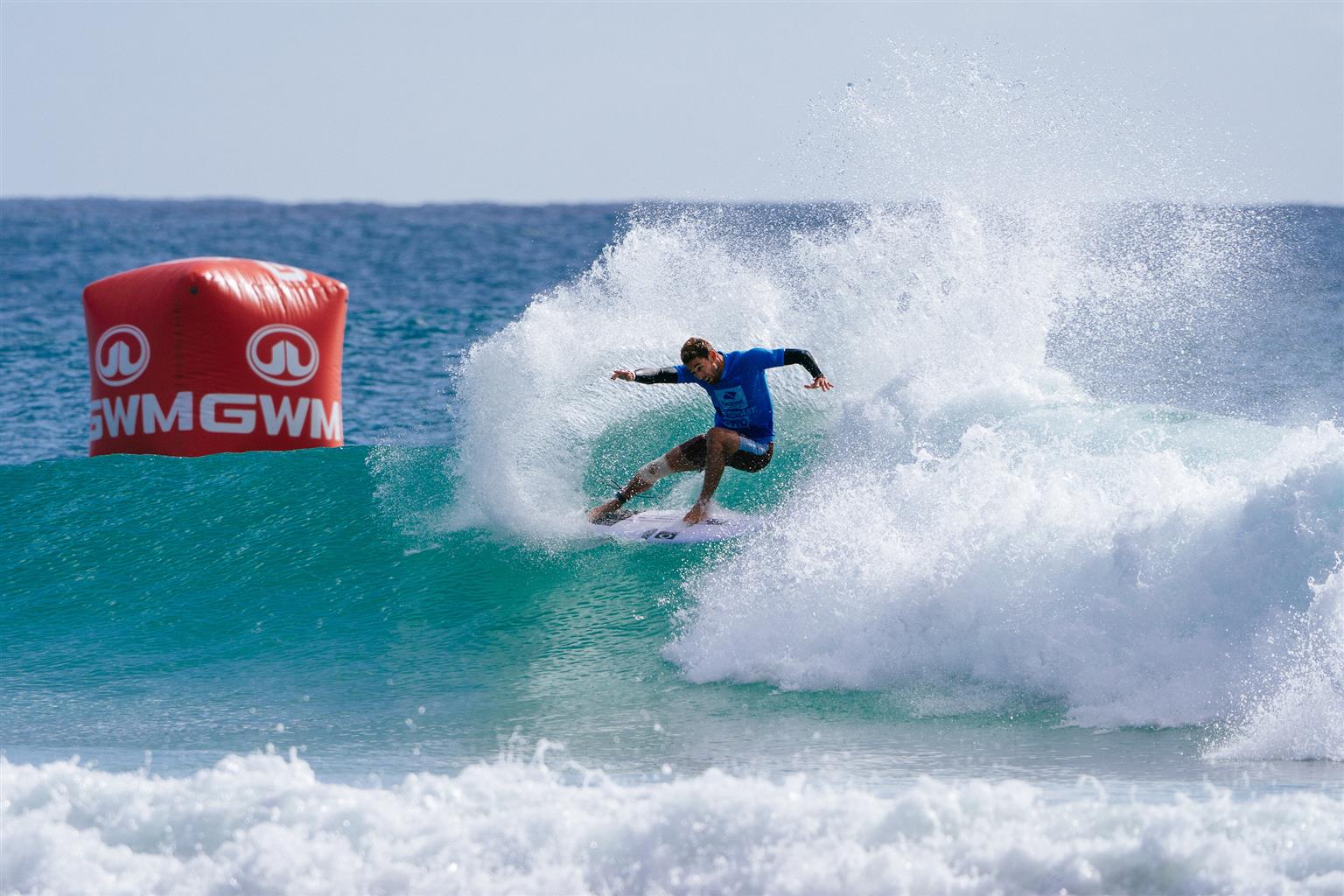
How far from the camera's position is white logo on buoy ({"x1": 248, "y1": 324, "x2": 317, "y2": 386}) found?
11836 millimetres

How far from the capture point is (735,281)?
12.1 metres

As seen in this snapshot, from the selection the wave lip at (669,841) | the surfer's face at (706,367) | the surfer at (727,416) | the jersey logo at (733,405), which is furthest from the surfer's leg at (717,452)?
the wave lip at (669,841)

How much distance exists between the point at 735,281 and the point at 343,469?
3.52m

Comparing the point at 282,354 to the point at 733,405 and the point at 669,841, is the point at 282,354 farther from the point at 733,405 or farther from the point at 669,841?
the point at 669,841

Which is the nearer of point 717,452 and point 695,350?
point 695,350

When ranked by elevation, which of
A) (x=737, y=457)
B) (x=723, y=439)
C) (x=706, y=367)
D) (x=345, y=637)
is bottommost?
(x=345, y=637)

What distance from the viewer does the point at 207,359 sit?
38.3 ft

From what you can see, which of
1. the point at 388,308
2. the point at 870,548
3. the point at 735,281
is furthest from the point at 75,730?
the point at 388,308

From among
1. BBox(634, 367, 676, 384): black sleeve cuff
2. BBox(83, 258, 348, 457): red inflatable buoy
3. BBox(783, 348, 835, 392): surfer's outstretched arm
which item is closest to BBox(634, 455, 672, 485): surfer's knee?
BBox(634, 367, 676, 384): black sleeve cuff

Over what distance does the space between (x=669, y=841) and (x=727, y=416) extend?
4.68 metres

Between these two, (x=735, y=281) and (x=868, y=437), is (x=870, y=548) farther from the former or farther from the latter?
(x=735, y=281)

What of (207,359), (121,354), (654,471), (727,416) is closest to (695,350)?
(727,416)

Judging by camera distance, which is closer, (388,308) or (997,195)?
(997,195)

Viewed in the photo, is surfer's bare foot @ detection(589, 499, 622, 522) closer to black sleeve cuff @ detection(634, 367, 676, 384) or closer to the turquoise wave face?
the turquoise wave face
